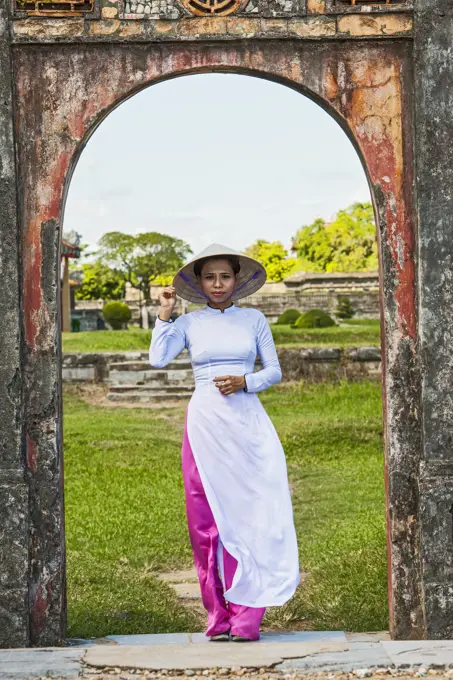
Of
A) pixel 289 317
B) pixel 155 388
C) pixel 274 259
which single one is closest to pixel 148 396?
pixel 155 388

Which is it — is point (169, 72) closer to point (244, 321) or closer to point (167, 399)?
point (244, 321)

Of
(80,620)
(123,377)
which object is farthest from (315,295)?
(80,620)

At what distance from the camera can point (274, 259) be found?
64125mm

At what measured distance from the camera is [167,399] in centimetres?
1670

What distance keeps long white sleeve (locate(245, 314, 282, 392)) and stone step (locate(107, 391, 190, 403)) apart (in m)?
11.9

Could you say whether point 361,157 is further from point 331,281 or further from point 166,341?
point 331,281

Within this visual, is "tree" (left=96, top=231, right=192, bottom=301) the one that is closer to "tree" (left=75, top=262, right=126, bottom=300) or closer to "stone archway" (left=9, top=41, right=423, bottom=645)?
"tree" (left=75, top=262, right=126, bottom=300)

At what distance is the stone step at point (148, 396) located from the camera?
16641 millimetres

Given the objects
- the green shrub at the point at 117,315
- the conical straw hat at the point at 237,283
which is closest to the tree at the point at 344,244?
the green shrub at the point at 117,315

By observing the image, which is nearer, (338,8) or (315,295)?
(338,8)

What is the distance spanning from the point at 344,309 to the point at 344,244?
25.0 meters

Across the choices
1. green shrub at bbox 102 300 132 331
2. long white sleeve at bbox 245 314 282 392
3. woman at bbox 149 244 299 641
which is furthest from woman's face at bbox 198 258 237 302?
green shrub at bbox 102 300 132 331

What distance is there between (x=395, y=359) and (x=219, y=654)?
4.94 feet

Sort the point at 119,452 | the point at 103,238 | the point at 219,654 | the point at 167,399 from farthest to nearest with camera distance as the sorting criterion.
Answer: the point at 103,238 < the point at 167,399 < the point at 119,452 < the point at 219,654
